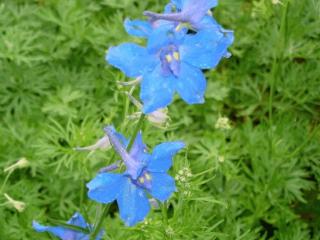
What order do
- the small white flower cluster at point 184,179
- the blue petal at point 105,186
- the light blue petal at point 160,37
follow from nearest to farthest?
the light blue petal at point 160,37, the blue petal at point 105,186, the small white flower cluster at point 184,179

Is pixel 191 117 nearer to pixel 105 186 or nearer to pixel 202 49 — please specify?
pixel 105 186

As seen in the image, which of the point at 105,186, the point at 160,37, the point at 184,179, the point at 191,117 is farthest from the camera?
the point at 191,117

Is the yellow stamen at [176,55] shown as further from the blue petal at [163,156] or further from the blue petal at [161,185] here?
the blue petal at [161,185]

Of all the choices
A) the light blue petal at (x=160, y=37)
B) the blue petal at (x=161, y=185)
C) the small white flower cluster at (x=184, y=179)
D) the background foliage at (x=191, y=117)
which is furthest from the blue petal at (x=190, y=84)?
the background foliage at (x=191, y=117)

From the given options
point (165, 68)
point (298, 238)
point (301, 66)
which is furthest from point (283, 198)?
point (165, 68)

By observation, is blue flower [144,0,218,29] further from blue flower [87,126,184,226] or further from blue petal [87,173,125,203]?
blue petal [87,173,125,203]

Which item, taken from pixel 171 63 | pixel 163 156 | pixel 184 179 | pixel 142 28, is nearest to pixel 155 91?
pixel 171 63

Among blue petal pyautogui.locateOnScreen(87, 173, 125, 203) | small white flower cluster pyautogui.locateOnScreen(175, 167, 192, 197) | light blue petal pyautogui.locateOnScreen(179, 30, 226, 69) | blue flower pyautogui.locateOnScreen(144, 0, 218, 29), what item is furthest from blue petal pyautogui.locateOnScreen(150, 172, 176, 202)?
blue flower pyautogui.locateOnScreen(144, 0, 218, 29)
